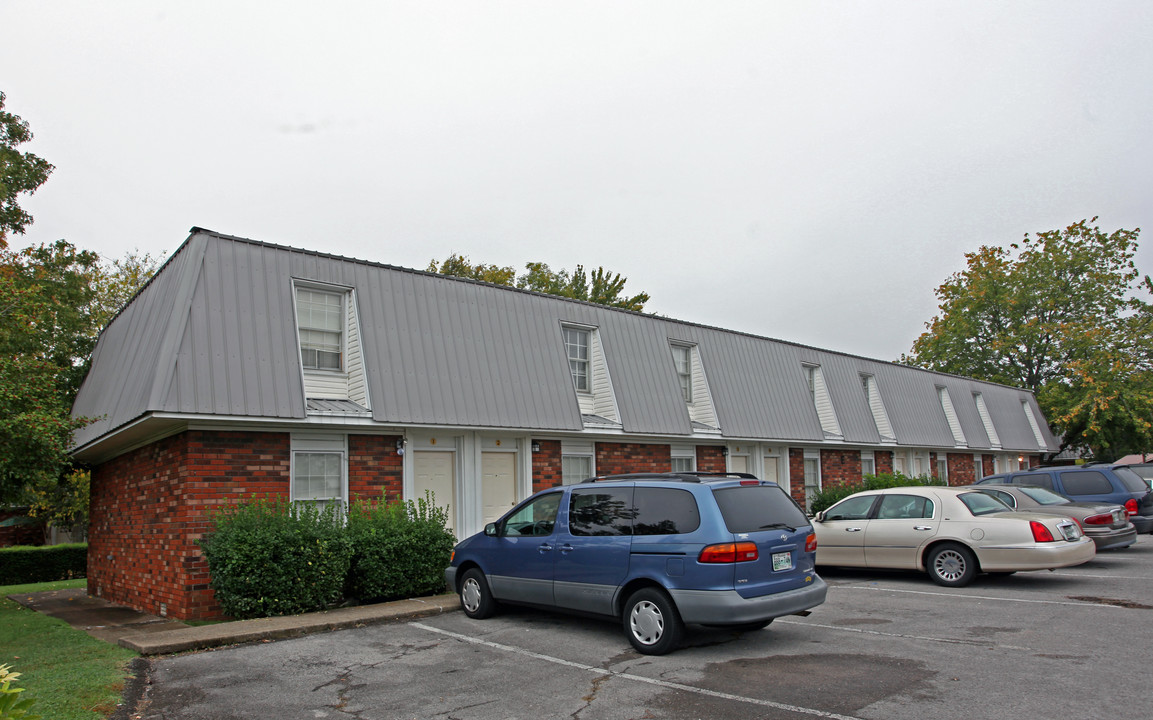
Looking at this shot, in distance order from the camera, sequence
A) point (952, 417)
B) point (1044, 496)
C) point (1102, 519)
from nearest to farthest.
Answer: point (1102, 519), point (1044, 496), point (952, 417)

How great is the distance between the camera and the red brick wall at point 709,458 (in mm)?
18734

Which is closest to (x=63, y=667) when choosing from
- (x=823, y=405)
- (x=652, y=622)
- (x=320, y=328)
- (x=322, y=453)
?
(x=322, y=453)

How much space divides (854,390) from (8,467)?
68.9 ft

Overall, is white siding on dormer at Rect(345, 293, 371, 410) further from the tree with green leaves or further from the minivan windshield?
the tree with green leaves

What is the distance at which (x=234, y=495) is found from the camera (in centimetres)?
1096

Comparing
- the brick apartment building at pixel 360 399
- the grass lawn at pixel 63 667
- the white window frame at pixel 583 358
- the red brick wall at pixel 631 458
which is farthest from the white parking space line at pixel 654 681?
the white window frame at pixel 583 358

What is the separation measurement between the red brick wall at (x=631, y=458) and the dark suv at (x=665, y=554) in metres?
7.00

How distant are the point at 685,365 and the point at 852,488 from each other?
6070mm

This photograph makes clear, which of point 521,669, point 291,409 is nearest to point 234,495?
point 291,409

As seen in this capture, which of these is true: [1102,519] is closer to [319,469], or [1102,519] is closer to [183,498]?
[319,469]

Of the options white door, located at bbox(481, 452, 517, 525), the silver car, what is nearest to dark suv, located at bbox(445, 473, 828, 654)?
white door, located at bbox(481, 452, 517, 525)

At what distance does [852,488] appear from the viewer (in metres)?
21.1

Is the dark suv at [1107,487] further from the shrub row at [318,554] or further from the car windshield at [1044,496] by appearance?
the shrub row at [318,554]

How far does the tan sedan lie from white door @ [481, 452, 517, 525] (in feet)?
17.9
